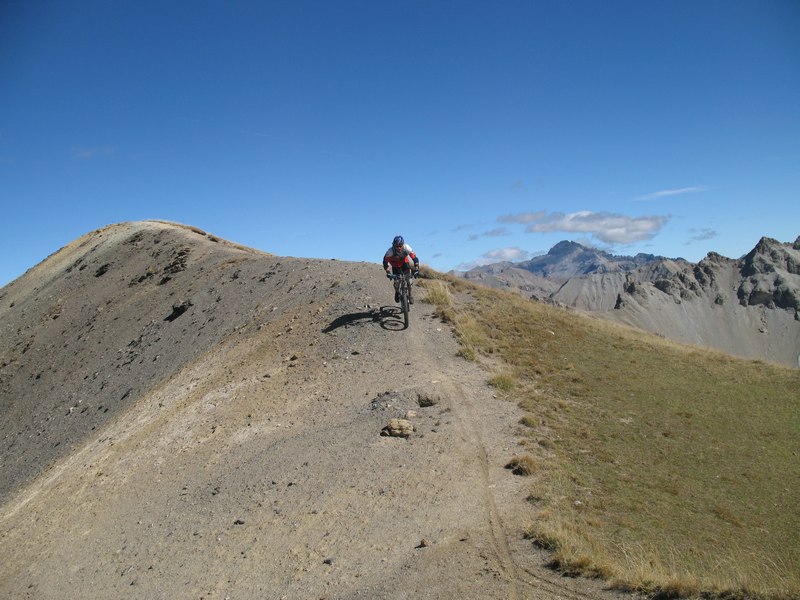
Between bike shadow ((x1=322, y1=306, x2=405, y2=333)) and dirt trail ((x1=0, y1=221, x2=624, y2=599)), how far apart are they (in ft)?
0.31

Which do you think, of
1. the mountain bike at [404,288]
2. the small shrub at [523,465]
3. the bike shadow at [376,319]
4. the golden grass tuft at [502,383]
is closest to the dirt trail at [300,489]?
the bike shadow at [376,319]

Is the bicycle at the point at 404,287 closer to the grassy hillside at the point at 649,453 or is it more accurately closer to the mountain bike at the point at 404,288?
the mountain bike at the point at 404,288

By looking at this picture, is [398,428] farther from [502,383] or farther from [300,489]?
[502,383]

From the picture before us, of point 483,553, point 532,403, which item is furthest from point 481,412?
point 483,553

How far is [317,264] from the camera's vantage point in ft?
90.7

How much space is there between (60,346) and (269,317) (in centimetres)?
1868

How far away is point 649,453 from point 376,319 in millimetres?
9806

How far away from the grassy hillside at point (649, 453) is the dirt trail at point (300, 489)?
2.37 feet

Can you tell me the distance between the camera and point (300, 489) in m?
10.5

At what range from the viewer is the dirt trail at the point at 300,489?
26.2 ft

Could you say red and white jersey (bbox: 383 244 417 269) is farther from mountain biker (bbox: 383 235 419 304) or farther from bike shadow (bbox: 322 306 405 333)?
bike shadow (bbox: 322 306 405 333)

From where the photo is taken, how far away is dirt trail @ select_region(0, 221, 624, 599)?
800 centimetres

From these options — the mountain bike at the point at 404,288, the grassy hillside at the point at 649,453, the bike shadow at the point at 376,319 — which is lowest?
the grassy hillside at the point at 649,453

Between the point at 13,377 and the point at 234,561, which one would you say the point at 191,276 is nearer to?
the point at 13,377
